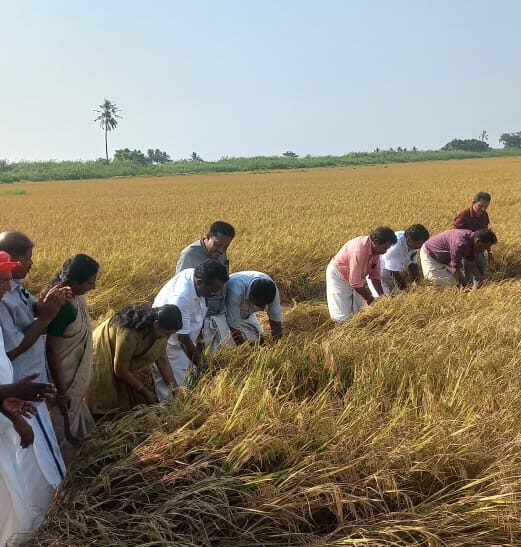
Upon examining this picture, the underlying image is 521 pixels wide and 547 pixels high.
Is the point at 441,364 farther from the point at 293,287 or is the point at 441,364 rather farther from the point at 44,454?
the point at 293,287

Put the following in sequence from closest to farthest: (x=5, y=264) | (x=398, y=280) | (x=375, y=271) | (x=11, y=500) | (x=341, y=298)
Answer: (x=11, y=500), (x=5, y=264), (x=341, y=298), (x=375, y=271), (x=398, y=280)

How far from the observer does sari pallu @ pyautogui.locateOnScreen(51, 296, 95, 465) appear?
3240 millimetres

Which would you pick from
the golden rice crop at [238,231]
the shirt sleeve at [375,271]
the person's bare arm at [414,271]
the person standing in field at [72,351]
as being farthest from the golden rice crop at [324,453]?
the golden rice crop at [238,231]

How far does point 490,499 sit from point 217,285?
241 centimetres

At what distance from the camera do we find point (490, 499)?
7.29 feet

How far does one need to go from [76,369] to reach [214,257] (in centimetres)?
224

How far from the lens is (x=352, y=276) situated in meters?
5.68

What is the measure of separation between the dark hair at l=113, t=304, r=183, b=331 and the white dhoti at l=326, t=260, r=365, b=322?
9.20 ft

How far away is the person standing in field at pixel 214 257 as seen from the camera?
16.1ft

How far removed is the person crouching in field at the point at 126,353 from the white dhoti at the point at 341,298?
8.93 feet

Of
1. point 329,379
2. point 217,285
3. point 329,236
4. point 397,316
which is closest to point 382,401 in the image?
point 329,379

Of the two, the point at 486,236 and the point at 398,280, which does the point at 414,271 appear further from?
the point at 486,236

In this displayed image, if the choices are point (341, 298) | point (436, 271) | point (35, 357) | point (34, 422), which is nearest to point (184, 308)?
point (35, 357)

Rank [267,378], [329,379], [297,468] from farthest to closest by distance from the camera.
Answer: [329,379], [267,378], [297,468]
